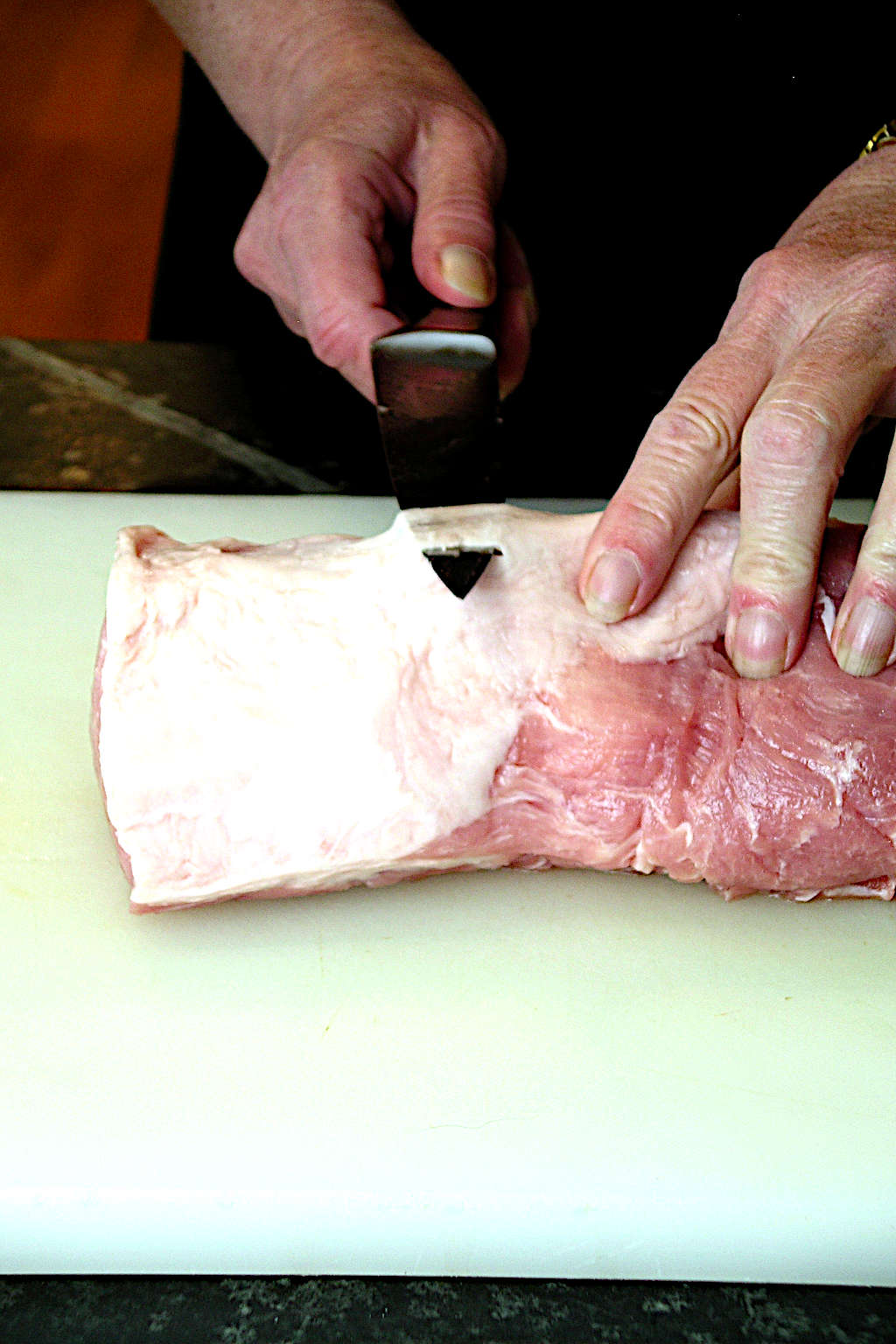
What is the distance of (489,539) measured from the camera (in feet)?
4.87

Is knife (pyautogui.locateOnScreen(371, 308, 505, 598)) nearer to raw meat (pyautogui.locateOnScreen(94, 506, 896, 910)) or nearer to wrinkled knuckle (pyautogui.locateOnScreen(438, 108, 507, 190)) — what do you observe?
raw meat (pyautogui.locateOnScreen(94, 506, 896, 910))

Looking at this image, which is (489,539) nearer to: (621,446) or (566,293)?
(621,446)

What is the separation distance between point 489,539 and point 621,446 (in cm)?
94

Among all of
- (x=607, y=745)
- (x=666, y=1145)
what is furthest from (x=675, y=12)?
(x=666, y=1145)

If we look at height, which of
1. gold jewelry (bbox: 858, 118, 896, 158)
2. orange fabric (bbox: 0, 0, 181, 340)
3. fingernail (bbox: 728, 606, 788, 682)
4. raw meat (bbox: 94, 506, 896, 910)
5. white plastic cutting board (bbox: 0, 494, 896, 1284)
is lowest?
orange fabric (bbox: 0, 0, 181, 340)

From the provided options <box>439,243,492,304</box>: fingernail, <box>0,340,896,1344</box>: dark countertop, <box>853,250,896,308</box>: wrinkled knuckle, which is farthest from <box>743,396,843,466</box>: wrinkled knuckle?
<box>0,340,896,1344</box>: dark countertop

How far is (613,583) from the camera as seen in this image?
1.43m

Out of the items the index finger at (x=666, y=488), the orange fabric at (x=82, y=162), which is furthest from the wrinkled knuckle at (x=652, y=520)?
the orange fabric at (x=82, y=162)

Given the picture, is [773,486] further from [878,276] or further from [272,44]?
[272,44]

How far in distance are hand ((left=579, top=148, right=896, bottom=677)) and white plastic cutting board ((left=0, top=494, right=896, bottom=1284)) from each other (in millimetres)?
366

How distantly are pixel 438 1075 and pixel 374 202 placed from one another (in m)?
1.32

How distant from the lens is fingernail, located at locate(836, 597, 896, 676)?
4.64ft

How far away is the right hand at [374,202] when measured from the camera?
1.84 m

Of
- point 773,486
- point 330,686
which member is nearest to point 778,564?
point 773,486
